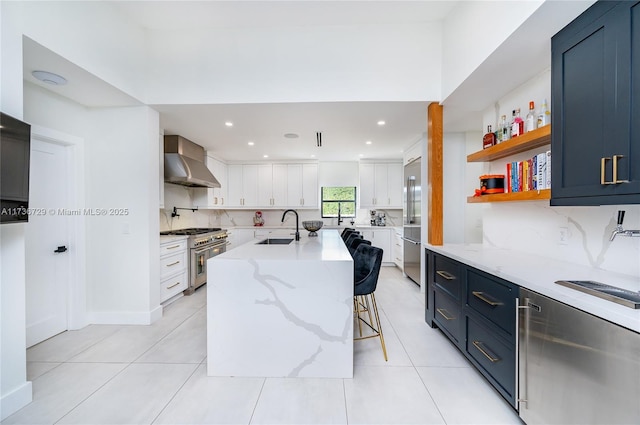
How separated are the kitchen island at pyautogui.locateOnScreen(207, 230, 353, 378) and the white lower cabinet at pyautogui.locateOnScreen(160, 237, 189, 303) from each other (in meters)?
1.77

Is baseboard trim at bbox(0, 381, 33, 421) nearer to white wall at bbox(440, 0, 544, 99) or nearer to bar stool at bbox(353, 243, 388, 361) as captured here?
bar stool at bbox(353, 243, 388, 361)

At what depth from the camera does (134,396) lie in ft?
5.87

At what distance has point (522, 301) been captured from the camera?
1482 millimetres

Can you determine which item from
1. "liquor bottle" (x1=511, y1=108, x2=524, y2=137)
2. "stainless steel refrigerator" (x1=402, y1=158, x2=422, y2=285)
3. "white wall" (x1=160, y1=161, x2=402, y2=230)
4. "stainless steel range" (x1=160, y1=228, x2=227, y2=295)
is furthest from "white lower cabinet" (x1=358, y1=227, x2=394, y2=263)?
"liquor bottle" (x1=511, y1=108, x2=524, y2=137)

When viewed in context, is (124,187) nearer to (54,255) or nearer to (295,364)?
(54,255)

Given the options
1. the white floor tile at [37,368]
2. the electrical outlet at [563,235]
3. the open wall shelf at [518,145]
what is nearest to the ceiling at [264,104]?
the open wall shelf at [518,145]

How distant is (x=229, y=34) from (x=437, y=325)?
385cm

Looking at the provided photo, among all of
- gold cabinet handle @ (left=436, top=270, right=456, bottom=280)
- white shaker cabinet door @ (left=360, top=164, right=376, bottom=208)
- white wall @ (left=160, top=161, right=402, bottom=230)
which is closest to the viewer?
gold cabinet handle @ (left=436, top=270, right=456, bottom=280)

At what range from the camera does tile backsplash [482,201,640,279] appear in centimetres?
157

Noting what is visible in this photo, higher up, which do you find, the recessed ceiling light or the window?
the recessed ceiling light

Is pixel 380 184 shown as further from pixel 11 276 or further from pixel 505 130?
pixel 11 276

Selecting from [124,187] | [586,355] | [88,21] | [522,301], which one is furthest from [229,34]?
[586,355]

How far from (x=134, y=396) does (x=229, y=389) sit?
646 mm

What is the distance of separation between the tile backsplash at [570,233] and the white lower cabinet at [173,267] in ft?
12.8
